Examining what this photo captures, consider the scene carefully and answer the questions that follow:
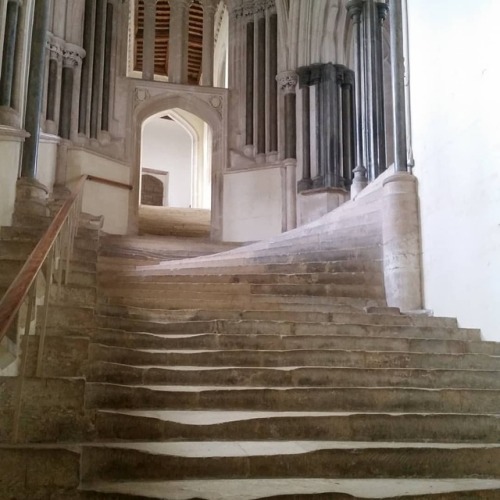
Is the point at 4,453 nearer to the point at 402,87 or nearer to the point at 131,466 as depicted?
the point at 131,466

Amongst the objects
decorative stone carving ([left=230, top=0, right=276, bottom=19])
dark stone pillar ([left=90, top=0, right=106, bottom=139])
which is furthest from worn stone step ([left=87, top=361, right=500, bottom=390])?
decorative stone carving ([left=230, top=0, right=276, bottom=19])

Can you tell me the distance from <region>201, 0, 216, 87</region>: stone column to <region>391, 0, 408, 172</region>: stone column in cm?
644

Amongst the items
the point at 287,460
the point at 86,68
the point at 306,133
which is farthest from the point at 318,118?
the point at 287,460

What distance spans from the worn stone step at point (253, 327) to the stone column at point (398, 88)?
1.99 meters

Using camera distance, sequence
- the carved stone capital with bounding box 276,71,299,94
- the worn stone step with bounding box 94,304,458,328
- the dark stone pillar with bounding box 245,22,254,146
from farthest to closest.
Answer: the dark stone pillar with bounding box 245,22,254,146
the carved stone capital with bounding box 276,71,299,94
the worn stone step with bounding box 94,304,458,328

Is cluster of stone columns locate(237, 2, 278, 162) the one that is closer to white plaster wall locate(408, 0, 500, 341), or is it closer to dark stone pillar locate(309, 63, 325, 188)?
dark stone pillar locate(309, 63, 325, 188)

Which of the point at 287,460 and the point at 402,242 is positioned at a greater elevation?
the point at 402,242

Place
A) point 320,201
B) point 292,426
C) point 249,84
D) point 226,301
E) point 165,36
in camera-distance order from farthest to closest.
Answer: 1. point 165,36
2. point 249,84
3. point 320,201
4. point 226,301
5. point 292,426

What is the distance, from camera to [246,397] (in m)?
3.49

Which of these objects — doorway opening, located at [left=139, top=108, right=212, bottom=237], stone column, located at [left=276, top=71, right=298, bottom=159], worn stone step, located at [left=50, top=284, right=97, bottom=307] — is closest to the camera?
worn stone step, located at [left=50, top=284, right=97, bottom=307]

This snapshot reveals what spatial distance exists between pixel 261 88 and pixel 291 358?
29.8ft

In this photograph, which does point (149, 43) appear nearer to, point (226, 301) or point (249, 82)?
point (249, 82)

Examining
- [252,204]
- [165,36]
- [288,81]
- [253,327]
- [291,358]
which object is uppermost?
[165,36]

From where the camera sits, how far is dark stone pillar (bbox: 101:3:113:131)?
1138cm
